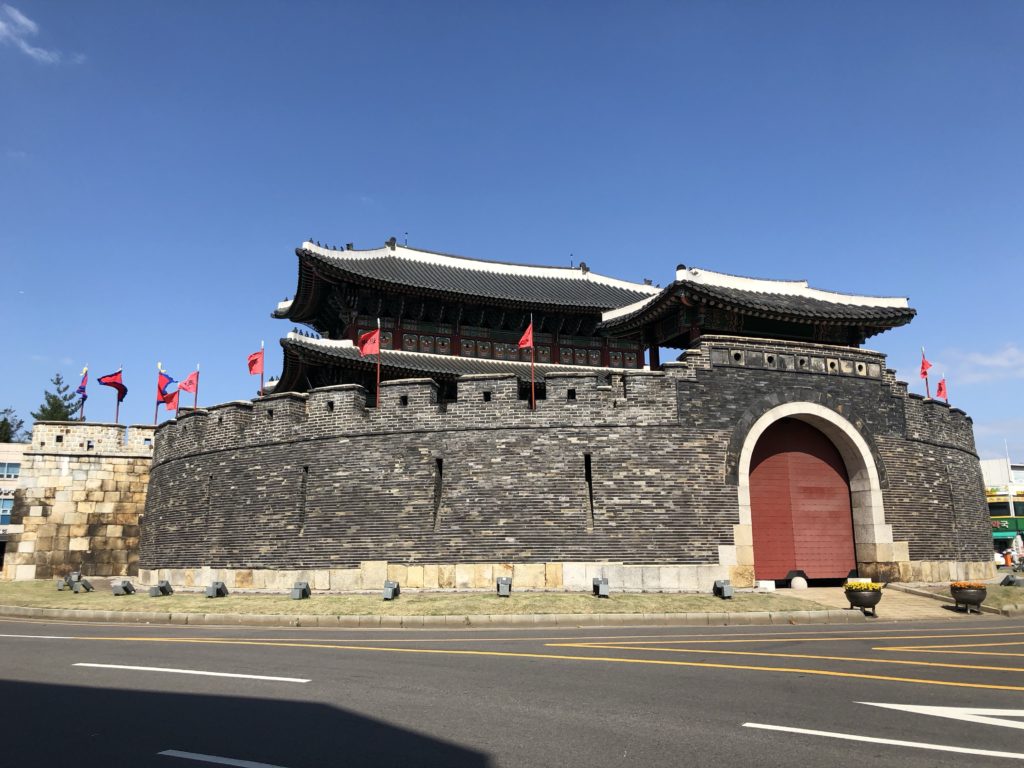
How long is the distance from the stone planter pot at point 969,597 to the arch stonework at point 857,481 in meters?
2.42

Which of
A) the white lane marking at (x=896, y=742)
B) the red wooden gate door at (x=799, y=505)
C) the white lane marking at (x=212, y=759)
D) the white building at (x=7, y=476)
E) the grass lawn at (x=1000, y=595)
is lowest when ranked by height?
the white lane marking at (x=212, y=759)

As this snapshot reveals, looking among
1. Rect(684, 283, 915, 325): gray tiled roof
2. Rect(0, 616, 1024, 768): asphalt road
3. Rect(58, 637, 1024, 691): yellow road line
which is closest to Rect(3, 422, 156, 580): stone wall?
Rect(58, 637, 1024, 691): yellow road line

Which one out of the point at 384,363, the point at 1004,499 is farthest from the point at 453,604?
the point at 1004,499

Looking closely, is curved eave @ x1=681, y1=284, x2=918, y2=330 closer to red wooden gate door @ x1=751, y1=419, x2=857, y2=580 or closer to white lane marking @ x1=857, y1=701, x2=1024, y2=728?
red wooden gate door @ x1=751, y1=419, x2=857, y2=580

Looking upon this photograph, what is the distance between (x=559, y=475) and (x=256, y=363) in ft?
35.7

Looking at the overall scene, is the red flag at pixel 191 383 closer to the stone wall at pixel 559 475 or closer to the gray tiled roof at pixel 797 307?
the stone wall at pixel 559 475

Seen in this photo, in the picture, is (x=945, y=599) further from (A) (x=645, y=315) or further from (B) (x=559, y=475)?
(A) (x=645, y=315)

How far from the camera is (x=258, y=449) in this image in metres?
18.3

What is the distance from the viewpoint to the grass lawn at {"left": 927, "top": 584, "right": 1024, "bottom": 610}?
14.6 metres

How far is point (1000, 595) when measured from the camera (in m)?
15.5

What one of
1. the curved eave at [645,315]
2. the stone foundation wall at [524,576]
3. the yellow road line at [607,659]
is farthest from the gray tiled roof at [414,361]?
the yellow road line at [607,659]

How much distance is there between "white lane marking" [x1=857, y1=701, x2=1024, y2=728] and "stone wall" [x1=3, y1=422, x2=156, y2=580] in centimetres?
2320

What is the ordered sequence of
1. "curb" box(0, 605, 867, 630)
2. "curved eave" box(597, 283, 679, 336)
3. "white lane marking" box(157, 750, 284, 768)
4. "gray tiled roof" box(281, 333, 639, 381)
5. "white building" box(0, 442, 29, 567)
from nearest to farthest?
"white lane marking" box(157, 750, 284, 768) < "curb" box(0, 605, 867, 630) < "curved eave" box(597, 283, 679, 336) < "gray tiled roof" box(281, 333, 639, 381) < "white building" box(0, 442, 29, 567)

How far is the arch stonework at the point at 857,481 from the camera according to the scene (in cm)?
1638
